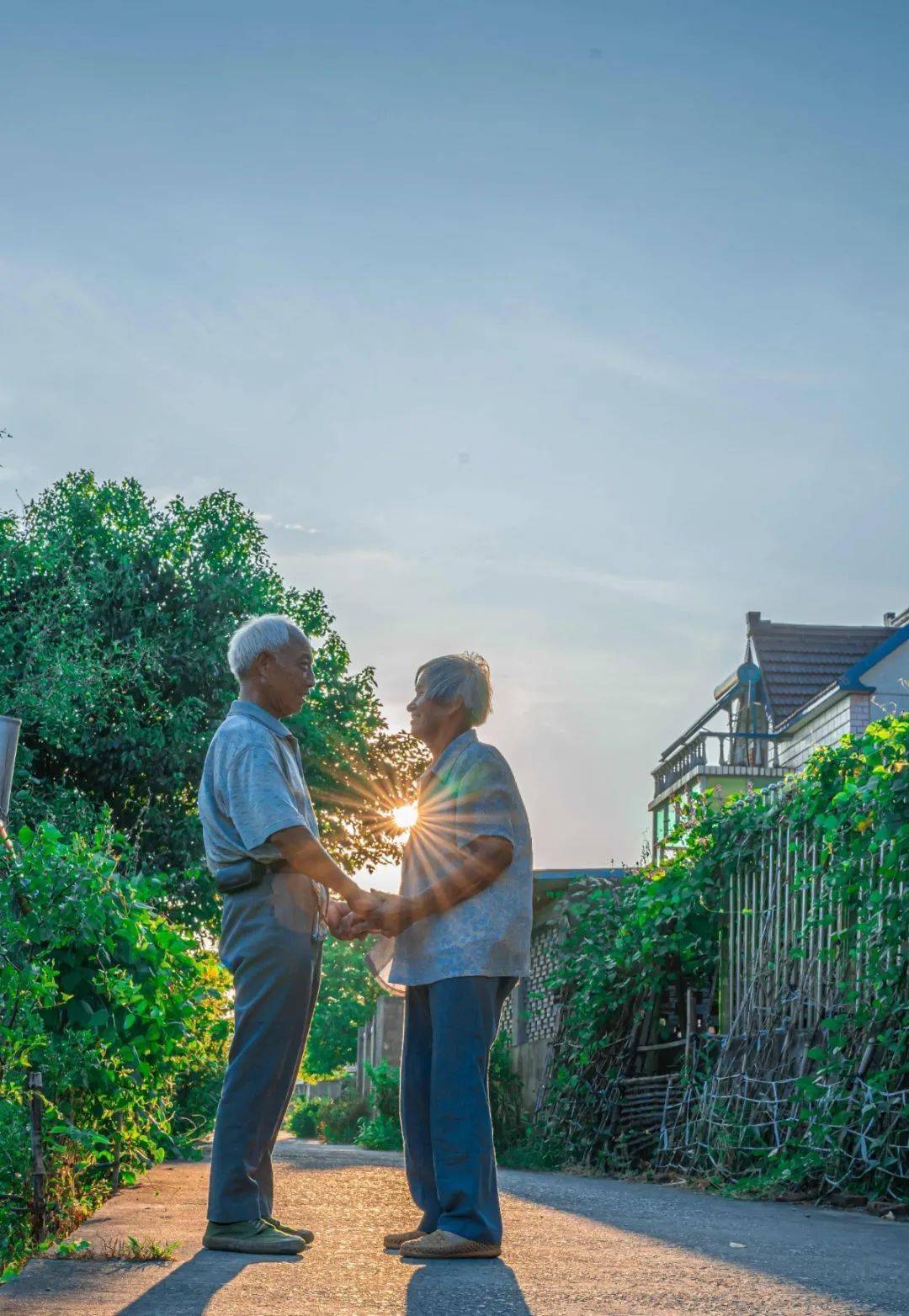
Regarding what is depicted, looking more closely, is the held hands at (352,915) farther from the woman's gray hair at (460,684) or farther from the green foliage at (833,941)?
the green foliage at (833,941)

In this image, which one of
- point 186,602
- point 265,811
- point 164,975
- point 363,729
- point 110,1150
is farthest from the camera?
point 363,729

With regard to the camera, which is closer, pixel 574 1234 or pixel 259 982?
pixel 259 982

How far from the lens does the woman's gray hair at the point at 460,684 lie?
4.45 meters

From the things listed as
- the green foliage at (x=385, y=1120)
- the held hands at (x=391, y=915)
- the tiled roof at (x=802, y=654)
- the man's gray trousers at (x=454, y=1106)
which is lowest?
the green foliage at (x=385, y=1120)

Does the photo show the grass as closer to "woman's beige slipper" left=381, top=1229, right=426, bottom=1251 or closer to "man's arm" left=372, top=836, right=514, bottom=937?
"woman's beige slipper" left=381, top=1229, right=426, bottom=1251

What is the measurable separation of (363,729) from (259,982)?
76.0 ft

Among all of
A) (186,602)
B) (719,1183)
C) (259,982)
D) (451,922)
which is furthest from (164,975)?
(186,602)

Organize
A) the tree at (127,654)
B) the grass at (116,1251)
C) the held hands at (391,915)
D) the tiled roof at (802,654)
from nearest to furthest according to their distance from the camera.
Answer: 1. the grass at (116,1251)
2. the held hands at (391,915)
3. the tree at (127,654)
4. the tiled roof at (802,654)

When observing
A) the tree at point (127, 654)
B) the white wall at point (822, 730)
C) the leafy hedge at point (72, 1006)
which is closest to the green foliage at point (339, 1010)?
the white wall at point (822, 730)

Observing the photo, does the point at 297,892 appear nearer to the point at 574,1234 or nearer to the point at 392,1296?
the point at 392,1296

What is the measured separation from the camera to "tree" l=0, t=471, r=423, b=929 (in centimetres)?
2033

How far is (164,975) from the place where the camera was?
15.6ft

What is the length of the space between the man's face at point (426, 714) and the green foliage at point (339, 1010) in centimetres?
6591

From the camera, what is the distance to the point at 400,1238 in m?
4.22
